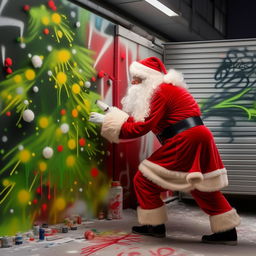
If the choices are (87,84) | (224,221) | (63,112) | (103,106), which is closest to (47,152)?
(63,112)

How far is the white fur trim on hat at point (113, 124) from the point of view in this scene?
3.35 meters

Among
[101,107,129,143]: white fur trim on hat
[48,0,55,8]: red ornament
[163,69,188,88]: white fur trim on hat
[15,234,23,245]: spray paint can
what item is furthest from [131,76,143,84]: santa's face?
[15,234,23,245]: spray paint can

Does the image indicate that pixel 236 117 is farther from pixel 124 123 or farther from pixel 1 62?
pixel 1 62

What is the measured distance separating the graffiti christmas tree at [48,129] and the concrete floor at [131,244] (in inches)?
11.5

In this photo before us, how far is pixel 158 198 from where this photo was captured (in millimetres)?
3361

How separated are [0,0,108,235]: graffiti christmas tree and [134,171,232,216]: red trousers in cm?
68

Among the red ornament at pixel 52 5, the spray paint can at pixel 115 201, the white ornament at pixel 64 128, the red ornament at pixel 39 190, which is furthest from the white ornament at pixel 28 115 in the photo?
the spray paint can at pixel 115 201

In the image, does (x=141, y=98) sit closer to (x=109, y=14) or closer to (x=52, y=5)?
(x=52, y=5)

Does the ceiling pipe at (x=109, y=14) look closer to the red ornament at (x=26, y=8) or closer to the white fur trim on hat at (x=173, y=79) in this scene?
the red ornament at (x=26, y=8)

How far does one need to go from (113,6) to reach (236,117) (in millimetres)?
1943

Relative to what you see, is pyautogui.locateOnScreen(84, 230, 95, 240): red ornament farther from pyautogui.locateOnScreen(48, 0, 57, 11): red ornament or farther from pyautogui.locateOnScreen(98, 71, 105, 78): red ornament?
pyautogui.locateOnScreen(48, 0, 57, 11): red ornament

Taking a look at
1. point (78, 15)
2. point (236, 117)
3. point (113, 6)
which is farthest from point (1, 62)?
point (236, 117)

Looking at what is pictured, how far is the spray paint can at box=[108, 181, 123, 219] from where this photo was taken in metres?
4.02

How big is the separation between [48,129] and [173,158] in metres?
1.06
